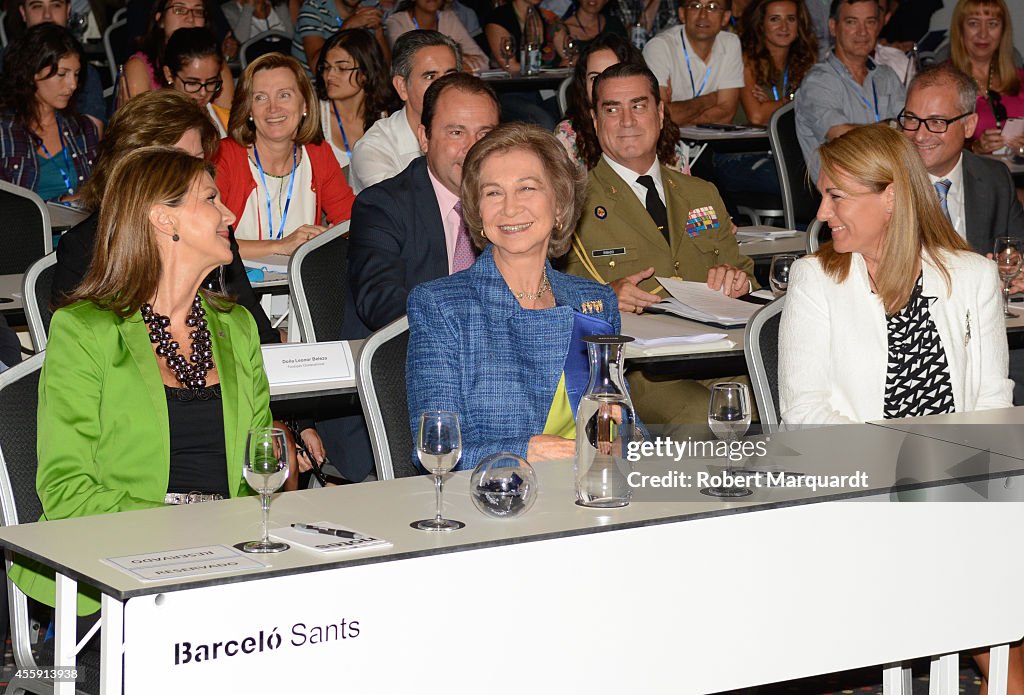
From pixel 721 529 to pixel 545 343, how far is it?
0.85 meters

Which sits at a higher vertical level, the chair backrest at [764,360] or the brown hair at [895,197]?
the brown hair at [895,197]

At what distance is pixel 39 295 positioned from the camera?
12.6ft

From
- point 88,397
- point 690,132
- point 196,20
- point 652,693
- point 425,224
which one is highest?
point 196,20

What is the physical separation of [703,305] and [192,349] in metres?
1.76

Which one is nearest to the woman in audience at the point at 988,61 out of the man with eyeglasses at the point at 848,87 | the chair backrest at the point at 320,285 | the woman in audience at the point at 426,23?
the man with eyeglasses at the point at 848,87

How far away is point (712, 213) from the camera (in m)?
4.75

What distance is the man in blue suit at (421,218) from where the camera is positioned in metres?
4.04

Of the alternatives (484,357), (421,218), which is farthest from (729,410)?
(421,218)

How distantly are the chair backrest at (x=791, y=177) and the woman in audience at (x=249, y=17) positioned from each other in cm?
361

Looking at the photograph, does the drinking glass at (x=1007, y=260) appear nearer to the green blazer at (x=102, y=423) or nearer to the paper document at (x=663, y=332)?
the paper document at (x=663, y=332)

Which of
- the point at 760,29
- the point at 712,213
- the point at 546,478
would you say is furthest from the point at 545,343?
the point at 760,29

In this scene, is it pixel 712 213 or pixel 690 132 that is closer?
pixel 712 213

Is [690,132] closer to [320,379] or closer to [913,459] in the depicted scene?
[320,379]

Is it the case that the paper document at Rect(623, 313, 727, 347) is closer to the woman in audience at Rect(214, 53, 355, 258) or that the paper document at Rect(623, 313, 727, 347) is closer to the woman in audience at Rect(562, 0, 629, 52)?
the woman in audience at Rect(214, 53, 355, 258)
